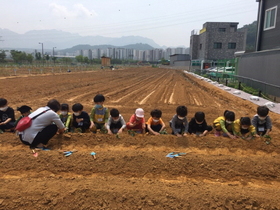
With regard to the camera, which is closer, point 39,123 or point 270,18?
point 39,123

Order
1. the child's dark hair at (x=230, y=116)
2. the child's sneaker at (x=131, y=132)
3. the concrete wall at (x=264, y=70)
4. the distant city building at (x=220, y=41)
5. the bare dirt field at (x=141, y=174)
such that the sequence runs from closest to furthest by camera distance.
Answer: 1. the bare dirt field at (x=141, y=174)
2. the child's dark hair at (x=230, y=116)
3. the child's sneaker at (x=131, y=132)
4. the concrete wall at (x=264, y=70)
5. the distant city building at (x=220, y=41)

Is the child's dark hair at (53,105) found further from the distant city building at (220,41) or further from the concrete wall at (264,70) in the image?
the distant city building at (220,41)

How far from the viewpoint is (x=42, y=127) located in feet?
14.2

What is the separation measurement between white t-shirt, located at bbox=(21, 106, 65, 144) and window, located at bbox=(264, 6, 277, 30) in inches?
731

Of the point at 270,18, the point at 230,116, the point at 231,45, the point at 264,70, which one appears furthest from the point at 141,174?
the point at 231,45

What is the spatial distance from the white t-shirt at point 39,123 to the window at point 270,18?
731 inches

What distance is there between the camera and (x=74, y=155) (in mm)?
4129

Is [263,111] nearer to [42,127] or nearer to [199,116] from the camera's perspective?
[199,116]

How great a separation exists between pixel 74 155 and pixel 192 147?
8.15 ft

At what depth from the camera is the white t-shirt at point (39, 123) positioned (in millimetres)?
4211

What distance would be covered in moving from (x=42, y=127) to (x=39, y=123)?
0.42 ft

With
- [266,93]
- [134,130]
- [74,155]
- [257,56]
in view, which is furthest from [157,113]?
[257,56]

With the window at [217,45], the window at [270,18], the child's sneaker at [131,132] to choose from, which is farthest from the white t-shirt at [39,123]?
the window at [217,45]

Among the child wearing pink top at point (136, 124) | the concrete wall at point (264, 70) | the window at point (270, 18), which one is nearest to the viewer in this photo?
the child wearing pink top at point (136, 124)
